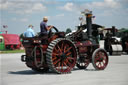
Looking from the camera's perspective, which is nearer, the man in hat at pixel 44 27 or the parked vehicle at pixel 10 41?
the man in hat at pixel 44 27

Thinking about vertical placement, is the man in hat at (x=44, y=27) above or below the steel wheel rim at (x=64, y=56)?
above

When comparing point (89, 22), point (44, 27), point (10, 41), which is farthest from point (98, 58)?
point (10, 41)

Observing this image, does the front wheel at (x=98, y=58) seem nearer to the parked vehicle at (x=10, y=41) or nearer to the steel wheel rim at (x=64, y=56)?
the steel wheel rim at (x=64, y=56)

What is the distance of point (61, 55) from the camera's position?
9195mm

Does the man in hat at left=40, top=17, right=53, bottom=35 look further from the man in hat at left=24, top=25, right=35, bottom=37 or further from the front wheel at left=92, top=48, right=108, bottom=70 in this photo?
the front wheel at left=92, top=48, right=108, bottom=70

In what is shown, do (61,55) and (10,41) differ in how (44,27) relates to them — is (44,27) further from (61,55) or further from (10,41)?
(10,41)

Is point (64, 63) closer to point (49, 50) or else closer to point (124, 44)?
point (49, 50)

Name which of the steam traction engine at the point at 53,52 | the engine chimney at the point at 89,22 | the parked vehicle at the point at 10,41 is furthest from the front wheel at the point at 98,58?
the parked vehicle at the point at 10,41

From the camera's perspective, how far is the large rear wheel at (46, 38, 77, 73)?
8.82 meters

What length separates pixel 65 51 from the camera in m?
9.36

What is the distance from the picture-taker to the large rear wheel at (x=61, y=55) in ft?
28.9

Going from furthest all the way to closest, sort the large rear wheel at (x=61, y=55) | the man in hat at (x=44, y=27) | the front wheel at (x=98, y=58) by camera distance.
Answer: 1. the front wheel at (x=98, y=58)
2. the man in hat at (x=44, y=27)
3. the large rear wheel at (x=61, y=55)

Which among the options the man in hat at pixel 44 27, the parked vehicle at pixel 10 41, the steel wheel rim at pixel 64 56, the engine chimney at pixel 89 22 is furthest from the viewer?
the parked vehicle at pixel 10 41

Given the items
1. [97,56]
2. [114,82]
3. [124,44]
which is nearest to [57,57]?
[97,56]
